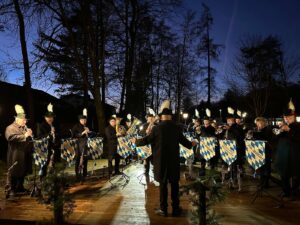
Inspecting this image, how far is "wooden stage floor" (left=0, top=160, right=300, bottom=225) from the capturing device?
6074mm

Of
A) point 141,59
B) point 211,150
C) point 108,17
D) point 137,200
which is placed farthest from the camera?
point 141,59

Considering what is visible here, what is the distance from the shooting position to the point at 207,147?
9.58 meters

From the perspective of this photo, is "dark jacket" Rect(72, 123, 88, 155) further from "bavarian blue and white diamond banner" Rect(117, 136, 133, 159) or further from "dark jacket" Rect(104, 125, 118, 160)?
"bavarian blue and white diamond banner" Rect(117, 136, 133, 159)

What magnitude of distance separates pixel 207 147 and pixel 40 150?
481cm

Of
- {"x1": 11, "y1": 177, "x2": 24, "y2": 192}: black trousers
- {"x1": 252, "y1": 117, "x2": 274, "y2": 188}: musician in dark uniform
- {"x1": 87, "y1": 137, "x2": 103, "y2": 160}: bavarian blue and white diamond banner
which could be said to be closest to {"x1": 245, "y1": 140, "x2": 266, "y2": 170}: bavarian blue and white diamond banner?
{"x1": 252, "y1": 117, "x2": 274, "y2": 188}: musician in dark uniform

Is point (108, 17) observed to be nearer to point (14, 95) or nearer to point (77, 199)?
point (14, 95)

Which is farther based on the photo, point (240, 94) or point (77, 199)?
point (240, 94)

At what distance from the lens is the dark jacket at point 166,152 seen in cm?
649

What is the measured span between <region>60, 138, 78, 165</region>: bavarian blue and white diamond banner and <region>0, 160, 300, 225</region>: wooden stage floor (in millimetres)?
1235

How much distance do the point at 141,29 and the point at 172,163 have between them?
20.5 metres

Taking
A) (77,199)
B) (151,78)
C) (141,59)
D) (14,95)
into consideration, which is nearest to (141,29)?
(141,59)

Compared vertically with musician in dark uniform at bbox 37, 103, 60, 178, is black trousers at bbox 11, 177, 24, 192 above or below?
below

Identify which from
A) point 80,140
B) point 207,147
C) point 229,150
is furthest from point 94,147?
point 229,150

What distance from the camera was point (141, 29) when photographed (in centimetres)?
2547
